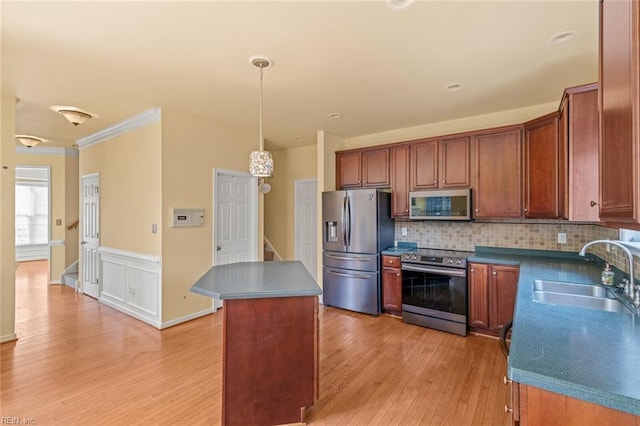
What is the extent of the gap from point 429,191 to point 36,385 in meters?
4.37

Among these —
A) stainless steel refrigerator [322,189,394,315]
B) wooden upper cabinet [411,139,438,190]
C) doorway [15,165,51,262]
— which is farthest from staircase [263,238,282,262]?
doorway [15,165,51,262]

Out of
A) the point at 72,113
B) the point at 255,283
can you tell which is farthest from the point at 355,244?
the point at 72,113

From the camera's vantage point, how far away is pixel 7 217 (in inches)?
125

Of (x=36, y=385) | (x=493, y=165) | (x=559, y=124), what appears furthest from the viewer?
(x=493, y=165)

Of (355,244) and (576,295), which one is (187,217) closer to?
(355,244)

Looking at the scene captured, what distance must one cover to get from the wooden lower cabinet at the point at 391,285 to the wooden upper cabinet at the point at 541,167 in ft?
5.25

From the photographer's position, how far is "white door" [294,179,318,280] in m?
5.48

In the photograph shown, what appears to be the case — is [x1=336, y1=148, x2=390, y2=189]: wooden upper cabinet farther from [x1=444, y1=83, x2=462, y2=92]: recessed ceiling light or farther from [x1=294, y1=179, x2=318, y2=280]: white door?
[x1=444, y1=83, x2=462, y2=92]: recessed ceiling light

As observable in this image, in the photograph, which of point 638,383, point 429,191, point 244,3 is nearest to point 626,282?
point 638,383

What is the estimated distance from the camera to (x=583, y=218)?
224 cm

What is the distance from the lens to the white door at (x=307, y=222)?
5.48 m

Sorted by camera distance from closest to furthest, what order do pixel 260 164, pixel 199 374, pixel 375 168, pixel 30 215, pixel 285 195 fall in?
pixel 260 164, pixel 199 374, pixel 375 168, pixel 285 195, pixel 30 215

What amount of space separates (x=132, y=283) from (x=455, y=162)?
4.58 meters

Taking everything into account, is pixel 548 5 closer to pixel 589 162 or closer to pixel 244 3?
pixel 589 162
